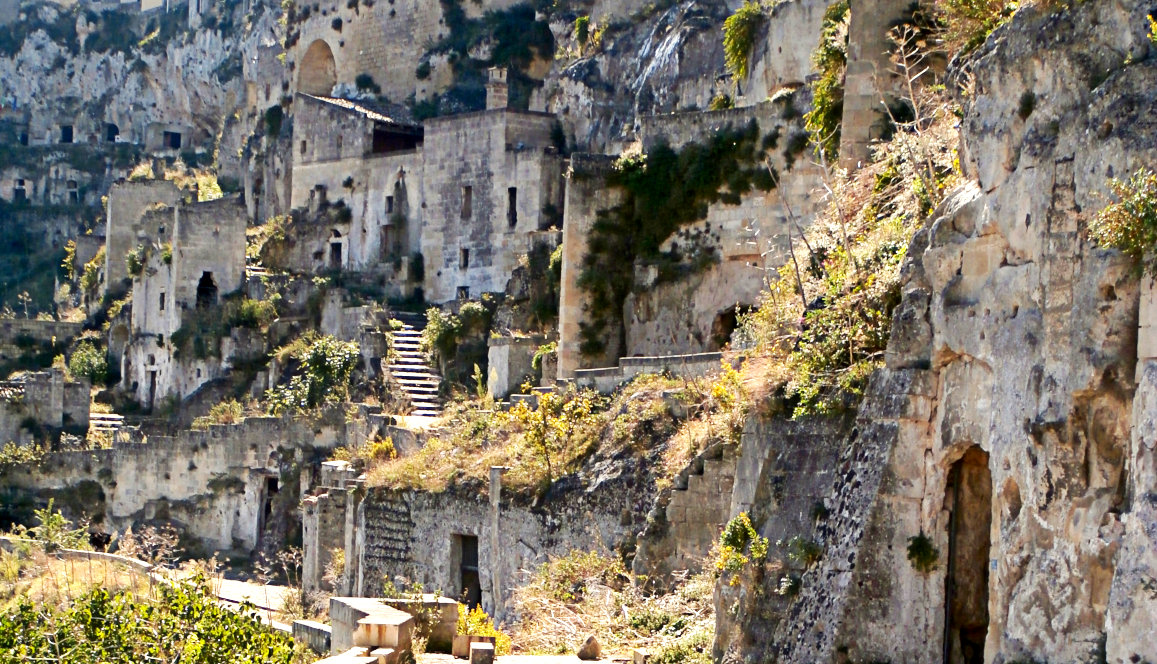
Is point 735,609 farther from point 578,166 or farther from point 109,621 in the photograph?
point 578,166

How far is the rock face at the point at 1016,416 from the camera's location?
12.4 metres

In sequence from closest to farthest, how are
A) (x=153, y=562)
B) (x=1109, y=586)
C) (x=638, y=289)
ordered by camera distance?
(x=1109, y=586) → (x=638, y=289) → (x=153, y=562)

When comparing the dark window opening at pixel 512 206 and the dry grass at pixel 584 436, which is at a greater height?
the dark window opening at pixel 512 206

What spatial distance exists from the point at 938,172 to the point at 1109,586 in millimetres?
5477

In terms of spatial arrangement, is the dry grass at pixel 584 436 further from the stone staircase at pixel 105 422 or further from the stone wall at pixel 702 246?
the stone staircase at pixel 105 422

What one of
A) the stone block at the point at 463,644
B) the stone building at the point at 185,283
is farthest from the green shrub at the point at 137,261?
the stone block at the point at 463,644

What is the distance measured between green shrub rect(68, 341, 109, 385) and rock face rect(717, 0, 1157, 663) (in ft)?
115

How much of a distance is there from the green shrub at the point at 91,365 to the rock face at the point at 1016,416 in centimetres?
3496

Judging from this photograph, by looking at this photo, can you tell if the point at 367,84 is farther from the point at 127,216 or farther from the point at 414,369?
the point at 414,369

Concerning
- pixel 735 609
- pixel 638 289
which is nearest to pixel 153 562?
pixel 638 289

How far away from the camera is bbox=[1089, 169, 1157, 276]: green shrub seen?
12055 mm

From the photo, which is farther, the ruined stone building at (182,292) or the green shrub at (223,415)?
the ruined stone building at (182,292)

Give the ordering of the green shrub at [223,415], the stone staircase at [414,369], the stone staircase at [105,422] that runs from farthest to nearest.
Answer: the stone staircase at [105,422] → the green shrub at [223,415] → the stone staircase at [414,369]

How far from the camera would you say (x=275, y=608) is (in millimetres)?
29656
